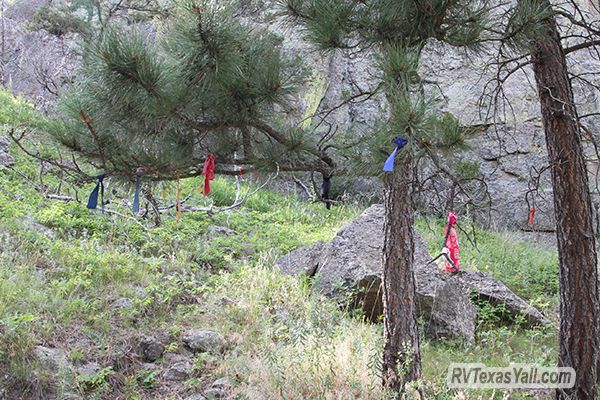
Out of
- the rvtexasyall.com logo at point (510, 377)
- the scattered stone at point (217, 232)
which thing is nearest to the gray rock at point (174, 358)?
the rvtexasyall.com logo at point (510, 377)

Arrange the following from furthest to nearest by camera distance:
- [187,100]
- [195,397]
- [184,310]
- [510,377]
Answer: [184,310]
[510,377]
[195,397]
[187,100]

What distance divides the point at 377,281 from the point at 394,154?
2735 mm

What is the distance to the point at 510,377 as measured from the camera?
3773 mm

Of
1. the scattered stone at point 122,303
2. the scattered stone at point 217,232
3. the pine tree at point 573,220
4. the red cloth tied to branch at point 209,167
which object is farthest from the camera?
the scattered stone at point 217,232

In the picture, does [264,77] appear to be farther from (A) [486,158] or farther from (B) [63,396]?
(A) [486,158]

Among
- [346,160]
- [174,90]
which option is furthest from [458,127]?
[174,90]

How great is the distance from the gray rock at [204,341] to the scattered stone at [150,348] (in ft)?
0.66

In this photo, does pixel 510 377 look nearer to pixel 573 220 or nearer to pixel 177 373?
pixel 573 220

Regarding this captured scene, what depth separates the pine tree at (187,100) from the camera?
2.27m

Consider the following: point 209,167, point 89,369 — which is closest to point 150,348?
point 89,369

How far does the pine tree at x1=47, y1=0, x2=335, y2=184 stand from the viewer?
2266 mm

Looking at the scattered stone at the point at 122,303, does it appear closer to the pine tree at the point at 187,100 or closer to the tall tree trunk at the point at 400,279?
the pine tree at the point at 187,100

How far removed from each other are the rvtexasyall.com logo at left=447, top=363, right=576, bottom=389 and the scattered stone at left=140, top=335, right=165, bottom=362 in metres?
1.92

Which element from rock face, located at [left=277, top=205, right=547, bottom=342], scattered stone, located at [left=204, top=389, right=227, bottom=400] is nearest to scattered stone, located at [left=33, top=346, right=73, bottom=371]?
scattered stone, located at [left=204, top=389, right=227, bottom=400]
